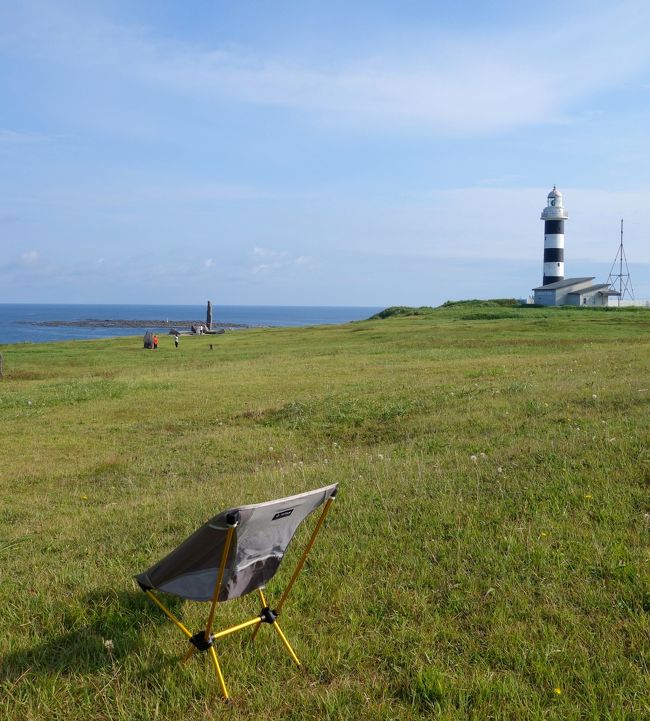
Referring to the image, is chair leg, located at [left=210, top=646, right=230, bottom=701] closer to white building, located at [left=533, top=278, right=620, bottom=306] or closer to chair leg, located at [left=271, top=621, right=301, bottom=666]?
chair leg, located at [left=271, top=621, right=301, bottom=666]

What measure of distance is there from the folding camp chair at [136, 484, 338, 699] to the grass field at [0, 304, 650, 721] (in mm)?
282

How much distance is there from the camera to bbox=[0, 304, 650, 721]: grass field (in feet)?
13.5

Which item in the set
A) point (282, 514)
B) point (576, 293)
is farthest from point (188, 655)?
point (576, 293)

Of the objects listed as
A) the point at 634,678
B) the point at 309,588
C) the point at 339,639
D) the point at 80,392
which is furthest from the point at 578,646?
the point at 80,392

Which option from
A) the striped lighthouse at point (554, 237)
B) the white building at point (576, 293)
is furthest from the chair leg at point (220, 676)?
the striped lighthouse at point (554, 237)

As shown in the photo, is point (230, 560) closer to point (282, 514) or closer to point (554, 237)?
point (282, 514)

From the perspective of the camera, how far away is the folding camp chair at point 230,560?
4.05 meters

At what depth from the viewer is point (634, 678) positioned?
409 cm

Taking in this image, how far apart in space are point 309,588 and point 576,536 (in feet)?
7.49

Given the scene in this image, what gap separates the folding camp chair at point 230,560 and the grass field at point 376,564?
0.28 metres

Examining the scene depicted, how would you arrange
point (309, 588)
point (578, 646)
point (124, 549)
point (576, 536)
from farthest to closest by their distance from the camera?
point (124, 549) < point (576, 536) < point (309, 588) < point (578, 646)

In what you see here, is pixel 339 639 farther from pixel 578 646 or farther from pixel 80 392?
pixel 80 392

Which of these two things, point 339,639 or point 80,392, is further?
point 80,392

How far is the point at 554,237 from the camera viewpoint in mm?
78000
